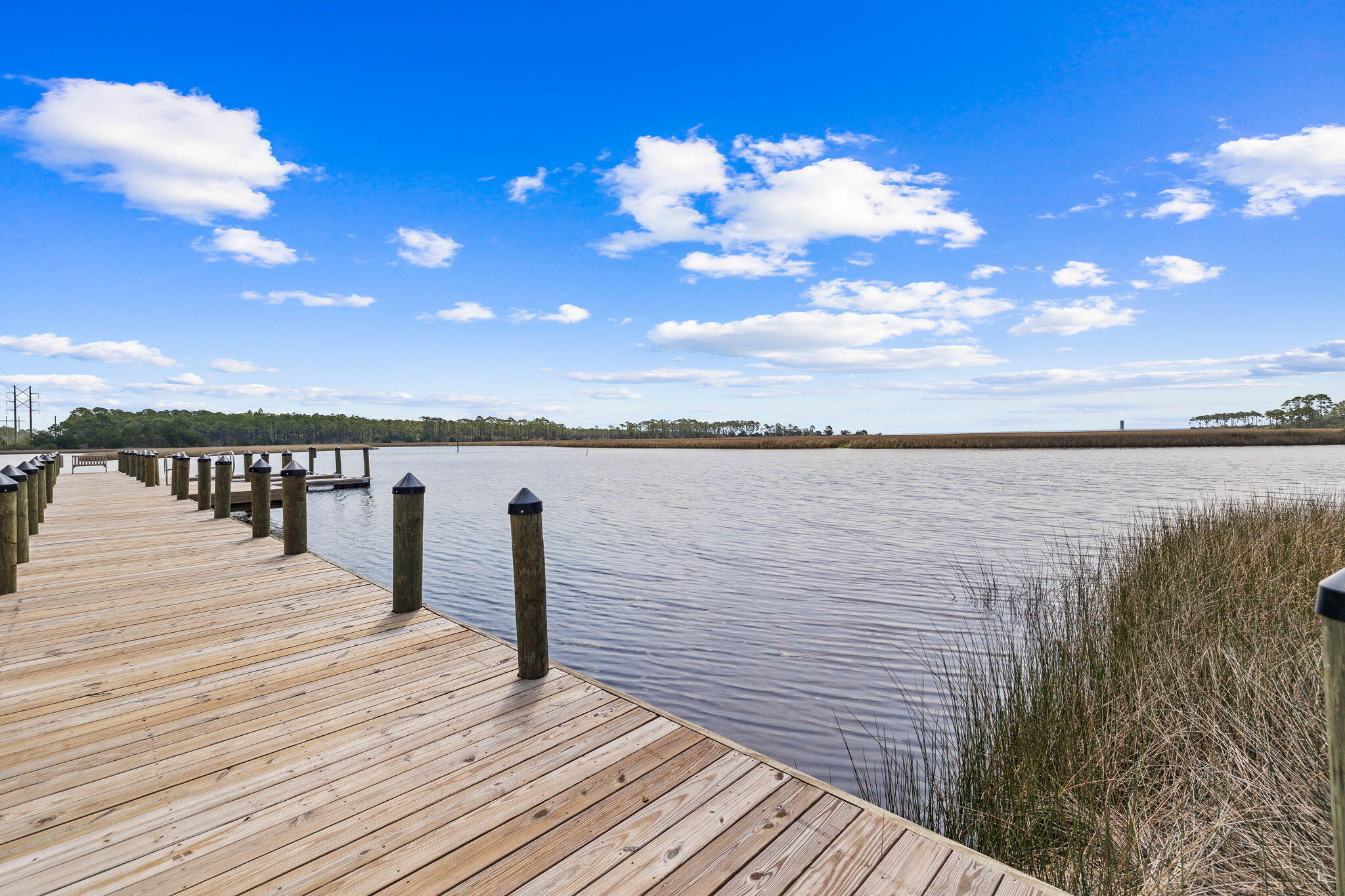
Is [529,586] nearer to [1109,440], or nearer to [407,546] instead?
[407,546]

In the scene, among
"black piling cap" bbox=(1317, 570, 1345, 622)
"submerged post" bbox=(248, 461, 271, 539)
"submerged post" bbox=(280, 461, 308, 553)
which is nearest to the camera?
"black piling cap" bbox=(1317, 570, 1345, 622)

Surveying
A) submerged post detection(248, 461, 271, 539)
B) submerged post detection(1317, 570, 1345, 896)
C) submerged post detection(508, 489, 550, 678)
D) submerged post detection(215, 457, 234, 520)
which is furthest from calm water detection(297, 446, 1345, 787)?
submerged post detection(1317, 570, 1345, 896)

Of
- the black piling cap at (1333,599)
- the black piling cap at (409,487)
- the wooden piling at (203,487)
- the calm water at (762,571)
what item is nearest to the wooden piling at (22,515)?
the calm water at (762,571)

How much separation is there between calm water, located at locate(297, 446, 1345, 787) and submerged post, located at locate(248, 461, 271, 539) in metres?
2.33

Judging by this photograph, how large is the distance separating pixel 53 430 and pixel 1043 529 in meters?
108

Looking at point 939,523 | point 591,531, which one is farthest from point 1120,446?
point 591,531

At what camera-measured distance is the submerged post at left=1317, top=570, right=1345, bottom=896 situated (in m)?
1.24

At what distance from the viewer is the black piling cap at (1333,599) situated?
4.04 feet

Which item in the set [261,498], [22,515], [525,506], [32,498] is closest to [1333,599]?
[525,506]

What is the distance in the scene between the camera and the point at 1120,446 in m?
69.1

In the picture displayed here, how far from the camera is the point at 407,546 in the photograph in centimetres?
516

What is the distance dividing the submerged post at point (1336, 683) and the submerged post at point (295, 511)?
8.13m

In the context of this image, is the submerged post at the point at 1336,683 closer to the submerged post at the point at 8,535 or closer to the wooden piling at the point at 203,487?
the submerged post at the point at 8,535

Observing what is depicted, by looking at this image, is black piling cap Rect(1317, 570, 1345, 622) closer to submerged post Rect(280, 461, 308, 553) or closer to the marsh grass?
the marsh grass
